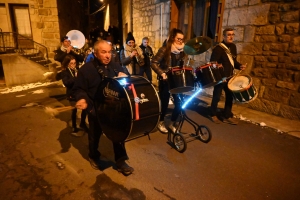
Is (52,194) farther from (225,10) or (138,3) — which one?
(138,3)

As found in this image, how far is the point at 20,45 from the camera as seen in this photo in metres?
11.4

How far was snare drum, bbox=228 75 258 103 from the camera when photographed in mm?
4028

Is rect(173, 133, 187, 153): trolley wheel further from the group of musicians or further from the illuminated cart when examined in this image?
the group of musicians

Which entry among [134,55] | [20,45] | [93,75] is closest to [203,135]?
[93,75]

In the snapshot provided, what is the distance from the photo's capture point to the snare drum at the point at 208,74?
363 centimetres

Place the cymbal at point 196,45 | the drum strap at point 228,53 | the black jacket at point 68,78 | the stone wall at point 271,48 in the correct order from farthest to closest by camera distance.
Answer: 1. the stone wall at point 271,48
2. the drum strap at point 228,53
3. the black jacket at point 68,78
4. the cymbal at point 196,45

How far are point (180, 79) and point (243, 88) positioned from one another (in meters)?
1.53

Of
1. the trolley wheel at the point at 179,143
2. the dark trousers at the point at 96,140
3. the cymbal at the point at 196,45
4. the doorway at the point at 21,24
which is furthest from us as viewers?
the doorway at the point at 21,24

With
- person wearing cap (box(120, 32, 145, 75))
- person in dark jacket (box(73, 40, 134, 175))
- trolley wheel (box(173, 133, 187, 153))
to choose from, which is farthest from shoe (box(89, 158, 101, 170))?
person wearing cap (box(120, 32, 145, 75))

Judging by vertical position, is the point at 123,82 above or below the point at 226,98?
above

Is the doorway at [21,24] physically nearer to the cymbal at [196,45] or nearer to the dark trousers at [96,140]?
the cymbal at [196,45]

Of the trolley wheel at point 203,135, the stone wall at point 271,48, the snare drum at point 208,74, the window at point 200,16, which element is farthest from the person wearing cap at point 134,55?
the trolley wheel at point 203,135

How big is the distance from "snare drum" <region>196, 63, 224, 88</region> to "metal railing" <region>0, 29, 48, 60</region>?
1019 cm

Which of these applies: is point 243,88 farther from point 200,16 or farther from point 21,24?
point 21,24
